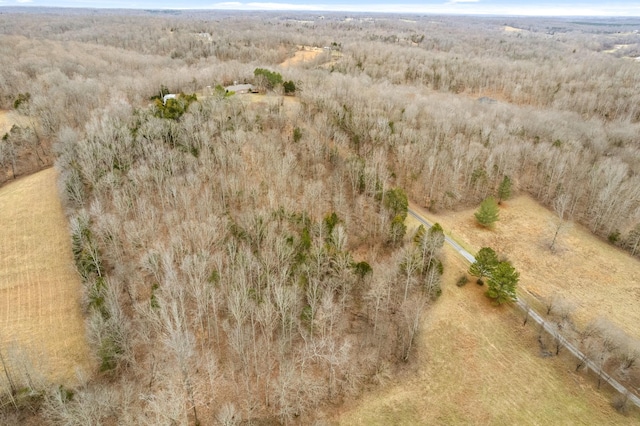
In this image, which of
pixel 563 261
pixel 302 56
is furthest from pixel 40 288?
pixel 302 56

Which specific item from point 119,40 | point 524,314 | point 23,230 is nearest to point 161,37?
point 119,40

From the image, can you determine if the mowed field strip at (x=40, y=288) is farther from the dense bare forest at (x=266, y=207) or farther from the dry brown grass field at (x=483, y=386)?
the dry brown grass field at (x=483, y=386)

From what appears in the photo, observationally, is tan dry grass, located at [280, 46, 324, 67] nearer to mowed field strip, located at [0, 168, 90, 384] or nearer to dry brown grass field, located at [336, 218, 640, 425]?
mowed field strip, located at [0, 168, 90, 384]

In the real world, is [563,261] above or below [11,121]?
below

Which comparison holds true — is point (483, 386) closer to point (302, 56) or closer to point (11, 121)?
point (11, 121)

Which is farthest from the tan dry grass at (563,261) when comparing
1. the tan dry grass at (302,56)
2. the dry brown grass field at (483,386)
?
the tan dry grass at (302,56)

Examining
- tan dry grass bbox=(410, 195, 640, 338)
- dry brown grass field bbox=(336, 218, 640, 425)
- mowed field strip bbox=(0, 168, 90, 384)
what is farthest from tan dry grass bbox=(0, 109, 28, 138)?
dry brown grass field bbox=(336, 218, 640, 425)

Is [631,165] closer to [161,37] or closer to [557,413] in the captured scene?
[557,413]
